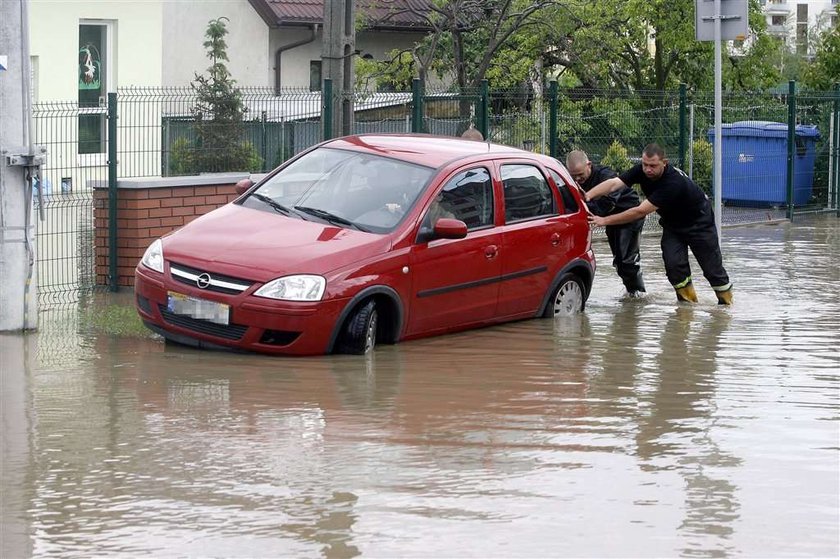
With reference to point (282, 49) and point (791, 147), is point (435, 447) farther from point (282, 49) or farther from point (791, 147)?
point (282, 49)

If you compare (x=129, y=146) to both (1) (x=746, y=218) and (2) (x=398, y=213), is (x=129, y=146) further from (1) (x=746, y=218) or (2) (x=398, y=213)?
(1) (x=746, y=218)

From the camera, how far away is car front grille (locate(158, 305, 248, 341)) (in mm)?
9734

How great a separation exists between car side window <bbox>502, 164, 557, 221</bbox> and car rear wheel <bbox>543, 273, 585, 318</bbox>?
0.62 meters

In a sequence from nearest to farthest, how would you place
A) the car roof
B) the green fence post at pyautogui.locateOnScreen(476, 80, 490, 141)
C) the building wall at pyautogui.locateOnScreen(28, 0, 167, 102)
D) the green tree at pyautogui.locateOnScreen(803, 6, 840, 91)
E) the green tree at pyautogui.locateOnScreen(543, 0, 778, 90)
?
the car roof
the green fence post at pyautogui.locateOnScreen(476, 80, 490, 141)
the building wall at pyautogui.locateOnScreen(28, 0, 167, 102)
the green tree at pyautogui.locateOnScreen(803, 6, 840, 91)
the green tree at pyautogui.locateOnScreen(543, 0, 778, 90)

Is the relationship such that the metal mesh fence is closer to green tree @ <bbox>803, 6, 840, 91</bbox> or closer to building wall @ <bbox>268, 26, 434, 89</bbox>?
green tree @ <bbox>803, 6, 840, 91</bbox>

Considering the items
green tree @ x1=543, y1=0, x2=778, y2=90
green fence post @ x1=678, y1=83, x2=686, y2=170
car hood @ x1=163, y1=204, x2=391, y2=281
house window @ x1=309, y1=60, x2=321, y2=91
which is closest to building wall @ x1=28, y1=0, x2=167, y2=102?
green tree @ x1=543, y1=0, x2=778, y2=90

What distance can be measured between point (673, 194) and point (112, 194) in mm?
5091

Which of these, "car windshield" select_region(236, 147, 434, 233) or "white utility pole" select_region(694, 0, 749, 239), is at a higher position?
"white utility pole" select_region(694, 0, 749, 239)

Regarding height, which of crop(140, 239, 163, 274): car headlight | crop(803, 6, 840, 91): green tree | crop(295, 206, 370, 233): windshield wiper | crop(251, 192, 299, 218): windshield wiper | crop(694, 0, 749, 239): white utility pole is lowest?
crop(140, 239, 163, 274): car headlight

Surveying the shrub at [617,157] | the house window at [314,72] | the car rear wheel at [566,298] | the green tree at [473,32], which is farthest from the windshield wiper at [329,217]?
the house window at [314,72]

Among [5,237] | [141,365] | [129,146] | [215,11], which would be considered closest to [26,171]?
[5,237]

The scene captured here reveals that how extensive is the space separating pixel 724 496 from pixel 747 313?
6444mm

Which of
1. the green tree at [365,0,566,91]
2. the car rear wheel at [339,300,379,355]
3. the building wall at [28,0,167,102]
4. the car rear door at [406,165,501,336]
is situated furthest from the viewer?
the green tree at [365,0,566,91]

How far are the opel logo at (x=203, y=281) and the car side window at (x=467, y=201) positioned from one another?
1.69 m
